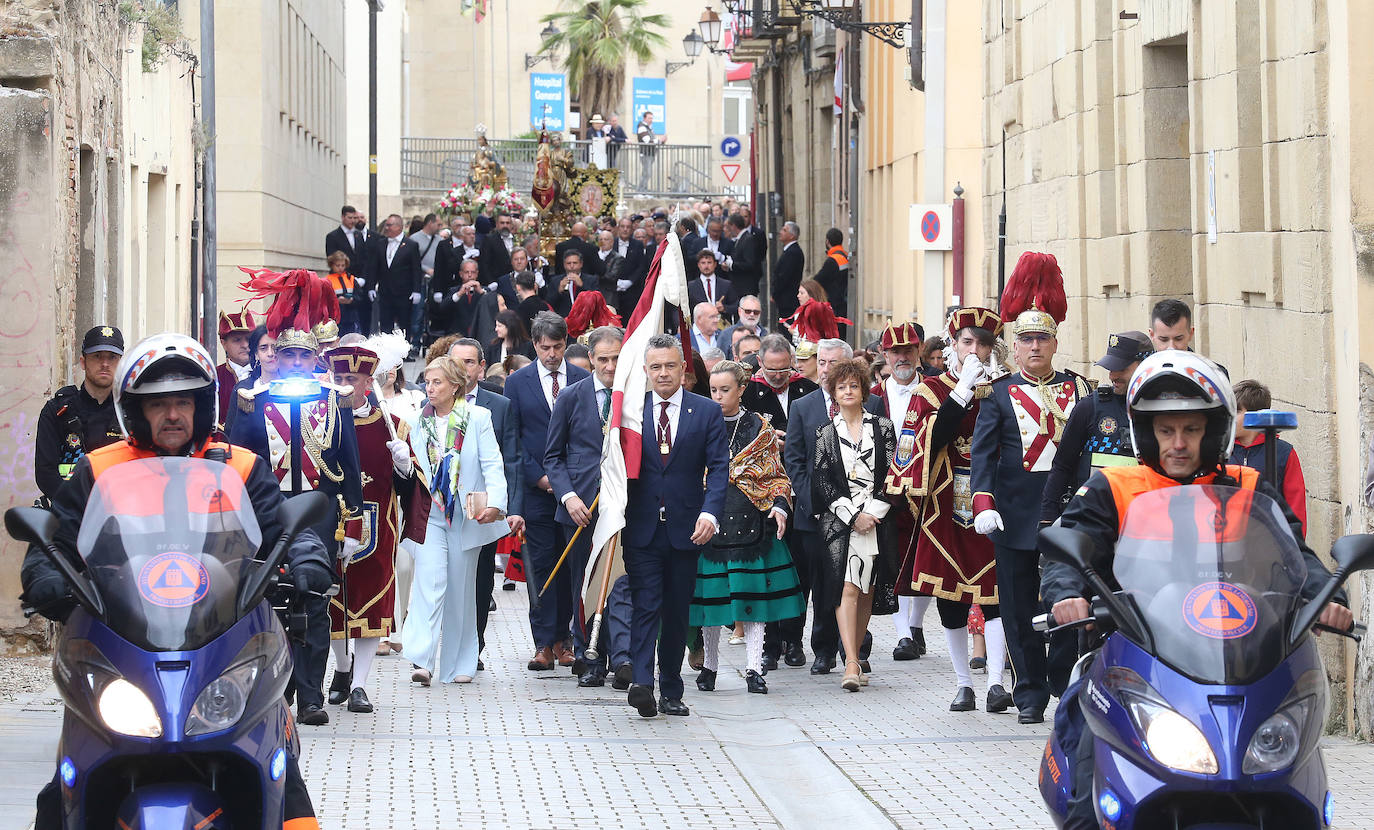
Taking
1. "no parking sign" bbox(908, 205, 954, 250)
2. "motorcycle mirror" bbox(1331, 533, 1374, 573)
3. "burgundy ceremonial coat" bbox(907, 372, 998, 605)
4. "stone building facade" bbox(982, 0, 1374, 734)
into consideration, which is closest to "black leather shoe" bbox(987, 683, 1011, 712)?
"burgundy ceremonial coat" bbox(907, 372, 998, 605)

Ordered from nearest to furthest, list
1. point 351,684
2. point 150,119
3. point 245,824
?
1. point 245,824
2. point 351,684
3. point 150,119

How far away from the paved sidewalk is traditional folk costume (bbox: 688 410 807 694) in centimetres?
37

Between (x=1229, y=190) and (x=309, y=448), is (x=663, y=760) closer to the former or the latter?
(x=309, y=448)

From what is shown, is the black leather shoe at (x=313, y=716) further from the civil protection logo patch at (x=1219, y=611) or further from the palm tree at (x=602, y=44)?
the palm tree at (x=602, y=44)

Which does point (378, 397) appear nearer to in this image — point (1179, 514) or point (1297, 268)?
point (1297, 268)

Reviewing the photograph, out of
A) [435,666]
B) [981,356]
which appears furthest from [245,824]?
[435,666]

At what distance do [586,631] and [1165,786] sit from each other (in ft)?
22.4

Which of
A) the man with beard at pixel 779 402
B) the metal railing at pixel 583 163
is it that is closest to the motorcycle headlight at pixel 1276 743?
the man with beard at pixel 779 402

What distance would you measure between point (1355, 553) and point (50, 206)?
852cm

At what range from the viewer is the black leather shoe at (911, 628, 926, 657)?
12469 millimetres

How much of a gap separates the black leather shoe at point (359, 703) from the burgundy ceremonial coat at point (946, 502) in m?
2.95

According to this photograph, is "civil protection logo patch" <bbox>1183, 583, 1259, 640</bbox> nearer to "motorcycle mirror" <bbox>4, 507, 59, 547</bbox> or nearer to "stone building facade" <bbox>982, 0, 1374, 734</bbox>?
"motorcycle mirror" <bbox>4, 507, 59, 547</bbox>

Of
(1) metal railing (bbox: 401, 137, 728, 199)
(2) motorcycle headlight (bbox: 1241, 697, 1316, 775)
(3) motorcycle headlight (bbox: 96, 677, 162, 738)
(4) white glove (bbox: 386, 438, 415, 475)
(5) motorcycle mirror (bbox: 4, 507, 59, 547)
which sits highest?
(1) metal railing (bbox: 401, 137, 728, 199)

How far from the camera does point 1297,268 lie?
10289 millimetres
